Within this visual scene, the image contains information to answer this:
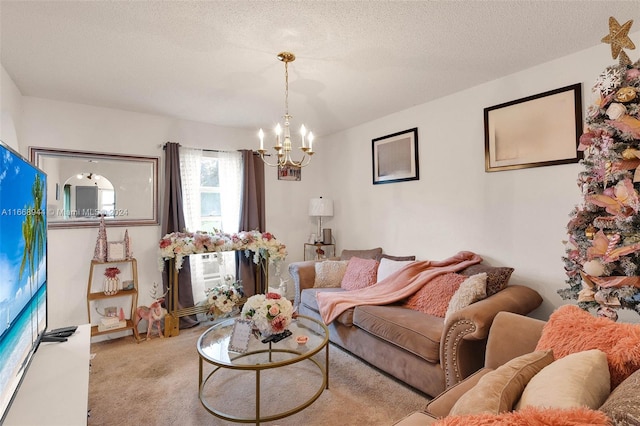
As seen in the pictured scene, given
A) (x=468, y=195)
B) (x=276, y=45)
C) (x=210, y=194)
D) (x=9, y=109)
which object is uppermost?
(x=276, y=45)

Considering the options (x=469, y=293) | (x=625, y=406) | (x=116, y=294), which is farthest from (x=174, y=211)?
(x=625, y=406)

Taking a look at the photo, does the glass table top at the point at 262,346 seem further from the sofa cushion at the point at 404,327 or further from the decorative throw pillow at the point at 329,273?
the decorative throw pillow at the point at 329,273

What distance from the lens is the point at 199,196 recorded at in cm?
398

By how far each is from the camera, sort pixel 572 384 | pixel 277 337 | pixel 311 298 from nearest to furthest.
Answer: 1. pixel 572 384
2. pixel 277 337
3. pixel 311 298

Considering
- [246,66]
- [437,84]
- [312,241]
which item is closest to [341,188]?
[312,241]

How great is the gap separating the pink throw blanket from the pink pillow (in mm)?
178

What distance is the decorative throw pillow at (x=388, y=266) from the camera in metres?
3.26

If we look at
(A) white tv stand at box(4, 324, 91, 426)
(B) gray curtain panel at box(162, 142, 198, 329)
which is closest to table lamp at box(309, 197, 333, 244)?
(B) gray curtain panel at box(162, 142, 198, 329)

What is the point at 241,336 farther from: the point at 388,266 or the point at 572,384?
Result: the point at 572,384

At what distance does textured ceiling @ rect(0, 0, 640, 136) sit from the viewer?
182cm

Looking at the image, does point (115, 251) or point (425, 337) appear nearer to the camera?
point (425, 337)

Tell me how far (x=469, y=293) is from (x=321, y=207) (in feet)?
8.00

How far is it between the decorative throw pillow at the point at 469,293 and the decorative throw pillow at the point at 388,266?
81cm

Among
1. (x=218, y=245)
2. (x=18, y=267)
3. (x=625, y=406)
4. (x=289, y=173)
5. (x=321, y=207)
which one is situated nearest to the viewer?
(x=625, y=406)
